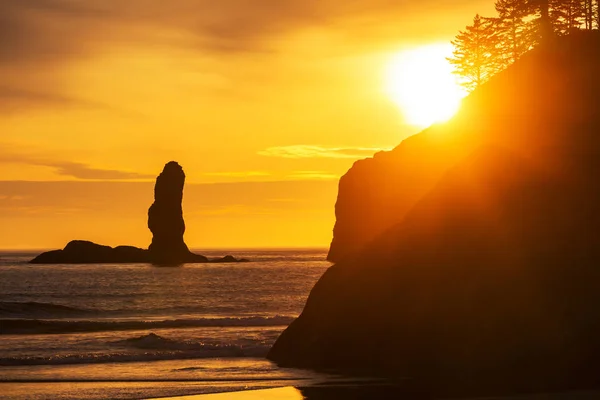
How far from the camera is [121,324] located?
55.8m

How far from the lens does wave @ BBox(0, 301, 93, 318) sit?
66.1m

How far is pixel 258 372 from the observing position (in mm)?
31094

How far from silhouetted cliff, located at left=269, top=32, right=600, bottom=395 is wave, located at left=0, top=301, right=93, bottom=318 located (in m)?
38.0

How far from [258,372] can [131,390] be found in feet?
18.5

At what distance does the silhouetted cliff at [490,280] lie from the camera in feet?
88.7

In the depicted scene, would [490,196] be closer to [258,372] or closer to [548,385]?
[548,385]

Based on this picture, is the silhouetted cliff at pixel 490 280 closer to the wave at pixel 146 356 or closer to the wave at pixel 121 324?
the wave at pixel 146 356

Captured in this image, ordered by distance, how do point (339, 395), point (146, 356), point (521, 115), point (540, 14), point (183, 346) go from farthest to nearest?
point (540, 14) < point (183, 346) < point (521, 115) < point (146, 356) < point (339, 395)

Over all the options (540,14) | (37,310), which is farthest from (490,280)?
(37,310)

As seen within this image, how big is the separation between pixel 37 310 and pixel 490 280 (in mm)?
50174

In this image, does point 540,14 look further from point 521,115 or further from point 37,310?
point 37,310

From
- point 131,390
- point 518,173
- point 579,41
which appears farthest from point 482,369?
point 579,41

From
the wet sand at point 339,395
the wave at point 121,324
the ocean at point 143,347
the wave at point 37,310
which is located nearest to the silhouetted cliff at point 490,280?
the wet sand at point 339,395

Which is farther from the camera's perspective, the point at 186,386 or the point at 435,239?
the point at 435,239
